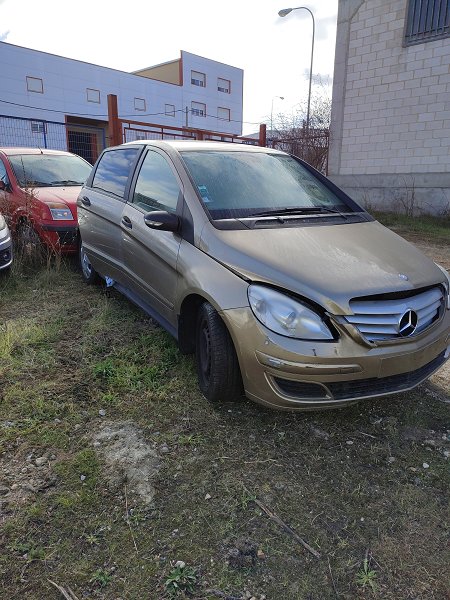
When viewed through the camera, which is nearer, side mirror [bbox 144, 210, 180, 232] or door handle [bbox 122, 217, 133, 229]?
side mirror [bbox 144, 210, 180, 232]

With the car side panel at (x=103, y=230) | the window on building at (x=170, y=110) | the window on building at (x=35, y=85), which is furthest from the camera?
the window on building at (x=170, y=110)

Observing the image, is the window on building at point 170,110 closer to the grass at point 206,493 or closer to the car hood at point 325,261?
the grass at point 206,493

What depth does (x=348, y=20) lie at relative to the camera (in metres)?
11.5

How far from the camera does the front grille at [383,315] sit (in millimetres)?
2293

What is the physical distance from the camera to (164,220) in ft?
9.71

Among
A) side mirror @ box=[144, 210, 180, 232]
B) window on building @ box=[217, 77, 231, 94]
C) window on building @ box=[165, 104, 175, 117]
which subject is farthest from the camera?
window on building @ box=[217, 77, 231, 94]

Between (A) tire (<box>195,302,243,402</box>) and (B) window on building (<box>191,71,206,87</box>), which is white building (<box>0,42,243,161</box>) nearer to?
(B) window on building (<box>191,71,206,87</box>)

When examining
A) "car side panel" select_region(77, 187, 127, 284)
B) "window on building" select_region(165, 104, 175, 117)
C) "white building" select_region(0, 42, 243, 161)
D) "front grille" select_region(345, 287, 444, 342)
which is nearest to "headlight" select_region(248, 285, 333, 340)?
"front grille" select_region(345, 287, 444, 342)

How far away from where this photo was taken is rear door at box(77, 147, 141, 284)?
4027 millimetres

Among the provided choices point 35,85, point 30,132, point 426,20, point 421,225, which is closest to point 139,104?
point 35,85

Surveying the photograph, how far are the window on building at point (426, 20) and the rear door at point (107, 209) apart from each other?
9118mm

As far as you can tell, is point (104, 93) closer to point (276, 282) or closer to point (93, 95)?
point (93, 95)

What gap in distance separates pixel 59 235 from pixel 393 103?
29.8 ft

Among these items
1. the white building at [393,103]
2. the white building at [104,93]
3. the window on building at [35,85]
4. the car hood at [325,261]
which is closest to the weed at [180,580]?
the car hood at [325,261]
